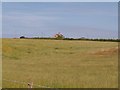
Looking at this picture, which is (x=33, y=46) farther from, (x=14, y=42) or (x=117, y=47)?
(x=117, y=47)

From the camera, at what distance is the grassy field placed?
25438mm

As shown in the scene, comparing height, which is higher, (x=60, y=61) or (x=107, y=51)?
(x=107, y=51)

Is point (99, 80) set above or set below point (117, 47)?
below

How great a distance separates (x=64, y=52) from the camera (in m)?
38.8

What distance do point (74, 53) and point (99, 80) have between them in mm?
13320

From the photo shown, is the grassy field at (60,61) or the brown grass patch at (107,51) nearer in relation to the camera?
the grassy field at (60,61)

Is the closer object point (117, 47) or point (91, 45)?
point (117, 47)

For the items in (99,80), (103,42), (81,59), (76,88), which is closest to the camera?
(76,88)

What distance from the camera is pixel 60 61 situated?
3481 cm

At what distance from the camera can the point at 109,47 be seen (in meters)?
36.6

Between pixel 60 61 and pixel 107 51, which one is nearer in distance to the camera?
pixel 60 61

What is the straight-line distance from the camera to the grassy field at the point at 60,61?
83.5 ft

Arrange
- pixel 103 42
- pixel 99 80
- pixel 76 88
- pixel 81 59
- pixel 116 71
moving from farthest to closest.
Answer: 1. pixel 103 42
2. pixel 81 59
3. pixel 116 71
4. pixel 99 80
5. pixel 76 88

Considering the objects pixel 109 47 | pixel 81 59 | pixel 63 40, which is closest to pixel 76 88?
pixel 81 59
